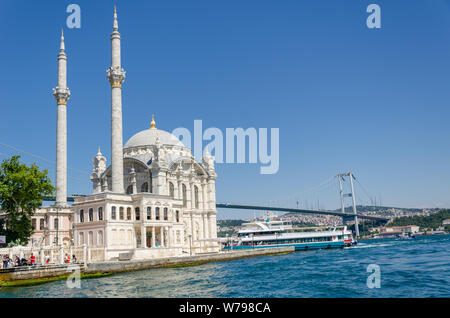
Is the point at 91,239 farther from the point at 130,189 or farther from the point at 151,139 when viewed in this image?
the point at 151,139

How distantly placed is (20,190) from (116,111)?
1166cm

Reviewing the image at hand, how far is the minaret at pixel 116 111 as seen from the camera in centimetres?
3762

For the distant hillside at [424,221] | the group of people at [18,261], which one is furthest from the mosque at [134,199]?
the distant hillside at [424,221]

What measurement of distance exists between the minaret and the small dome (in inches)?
403

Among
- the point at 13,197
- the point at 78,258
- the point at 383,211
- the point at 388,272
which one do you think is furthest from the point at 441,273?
the point at 383,211

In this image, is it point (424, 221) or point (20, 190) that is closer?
point (20, 190)

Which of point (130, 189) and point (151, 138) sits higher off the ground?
point (151, 138)

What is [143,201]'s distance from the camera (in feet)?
119

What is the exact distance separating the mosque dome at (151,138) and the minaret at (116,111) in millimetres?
10240

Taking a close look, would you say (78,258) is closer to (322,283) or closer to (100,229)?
(100,229)

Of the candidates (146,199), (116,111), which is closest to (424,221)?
(146,199)

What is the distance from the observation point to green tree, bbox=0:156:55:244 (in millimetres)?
30014

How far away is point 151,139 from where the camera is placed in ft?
161
